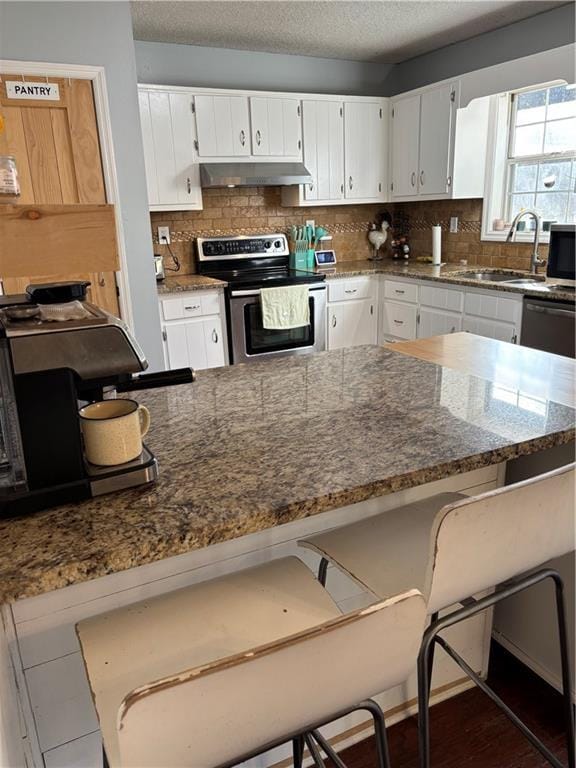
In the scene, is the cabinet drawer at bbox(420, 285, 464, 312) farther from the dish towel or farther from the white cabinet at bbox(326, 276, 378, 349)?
the dish towel

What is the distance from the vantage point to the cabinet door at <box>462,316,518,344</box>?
3.46 metres

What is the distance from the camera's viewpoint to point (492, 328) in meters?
3.60

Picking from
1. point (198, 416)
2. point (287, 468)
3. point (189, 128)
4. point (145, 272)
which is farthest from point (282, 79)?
point (287, 468)

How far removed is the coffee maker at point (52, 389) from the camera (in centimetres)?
88

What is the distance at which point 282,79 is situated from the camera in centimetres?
455

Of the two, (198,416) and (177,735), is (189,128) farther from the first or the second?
(177,735)

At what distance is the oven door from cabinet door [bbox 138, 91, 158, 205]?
0.92 m

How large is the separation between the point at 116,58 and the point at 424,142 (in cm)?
251

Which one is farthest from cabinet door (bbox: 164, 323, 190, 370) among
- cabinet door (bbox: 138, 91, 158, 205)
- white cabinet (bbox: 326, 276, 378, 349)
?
white cabinet (bbox: 326, 276, 378, 349)

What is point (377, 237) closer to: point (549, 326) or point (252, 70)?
point (252, 70)

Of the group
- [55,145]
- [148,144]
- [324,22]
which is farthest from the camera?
[148,144]

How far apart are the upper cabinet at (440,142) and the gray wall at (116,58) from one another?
237 cm

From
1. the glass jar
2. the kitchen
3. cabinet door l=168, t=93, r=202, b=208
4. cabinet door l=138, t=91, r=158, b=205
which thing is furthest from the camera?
cabinet door l=168, t=93, r=202, b=208

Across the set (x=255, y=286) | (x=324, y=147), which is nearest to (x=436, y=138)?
(x=324, y=147)
